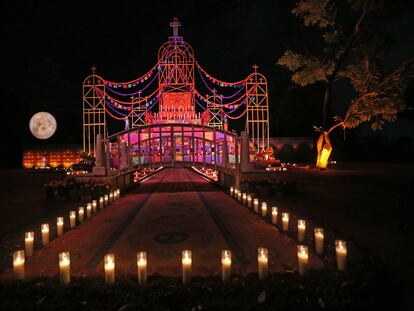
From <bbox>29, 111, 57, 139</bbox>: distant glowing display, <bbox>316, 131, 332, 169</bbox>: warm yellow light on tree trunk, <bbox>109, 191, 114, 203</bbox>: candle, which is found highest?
<bbox>29, 111, 57, 139</bbox>: distant glowing display

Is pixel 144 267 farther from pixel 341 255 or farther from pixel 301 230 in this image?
pixel 301 230

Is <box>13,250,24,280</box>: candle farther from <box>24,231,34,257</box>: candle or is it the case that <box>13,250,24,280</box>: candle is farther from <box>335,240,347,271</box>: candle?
<box>335,240,347,271</box>: candle

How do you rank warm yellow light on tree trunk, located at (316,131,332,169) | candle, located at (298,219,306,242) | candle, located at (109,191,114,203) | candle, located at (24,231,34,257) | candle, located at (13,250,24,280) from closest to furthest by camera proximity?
candle, located at (13,250,24,280) → candle, located at (24,231,34,257) → candle, located at (298,219,306,242) → candle, located at (109,191,114,203) → warm yellow light on tree trunk, located at (316,131,332,169)

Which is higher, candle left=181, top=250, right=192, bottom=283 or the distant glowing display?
the distant glowing display

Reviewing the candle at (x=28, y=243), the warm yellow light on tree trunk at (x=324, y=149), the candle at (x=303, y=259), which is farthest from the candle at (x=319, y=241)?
the warm yellow light on tree trunk at (x=324, y=149)

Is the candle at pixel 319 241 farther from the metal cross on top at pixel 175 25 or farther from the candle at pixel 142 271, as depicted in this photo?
the metal cross on top at pixel 175 25

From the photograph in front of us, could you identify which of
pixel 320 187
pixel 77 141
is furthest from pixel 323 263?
pixel 77 141

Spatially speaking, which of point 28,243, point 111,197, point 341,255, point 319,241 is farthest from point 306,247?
point 111,197

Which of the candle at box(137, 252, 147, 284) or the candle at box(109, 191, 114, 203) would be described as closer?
the candle at box(137, 252, 147, 284)

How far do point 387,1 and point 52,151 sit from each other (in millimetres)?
30362

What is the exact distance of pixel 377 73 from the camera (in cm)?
1950

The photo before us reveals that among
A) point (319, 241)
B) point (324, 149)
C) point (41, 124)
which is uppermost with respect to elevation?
point (41, 124)

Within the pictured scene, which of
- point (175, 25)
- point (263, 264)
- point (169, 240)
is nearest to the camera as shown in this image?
point (263, 264)

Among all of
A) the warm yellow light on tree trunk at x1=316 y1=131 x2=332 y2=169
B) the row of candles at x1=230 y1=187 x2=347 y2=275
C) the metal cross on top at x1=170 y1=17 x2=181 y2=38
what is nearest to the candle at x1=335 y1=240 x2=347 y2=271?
the row of candles at x1=230 y1=187 x2=347 y2=275
